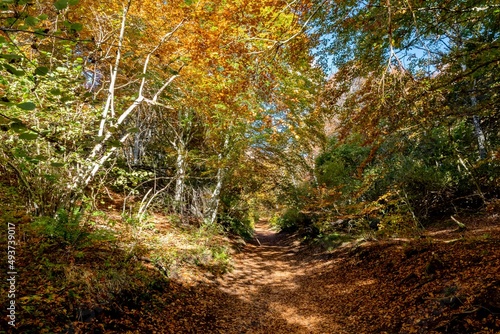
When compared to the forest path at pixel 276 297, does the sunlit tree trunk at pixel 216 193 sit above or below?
above

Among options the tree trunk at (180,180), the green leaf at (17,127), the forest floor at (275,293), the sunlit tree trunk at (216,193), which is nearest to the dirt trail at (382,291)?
the forest floor at (275,293)

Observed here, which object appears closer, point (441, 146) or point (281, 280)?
point (281, 280)

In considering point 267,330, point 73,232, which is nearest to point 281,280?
point 267,330

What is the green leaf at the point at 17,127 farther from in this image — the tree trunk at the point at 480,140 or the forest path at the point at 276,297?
the tree trunk at the point at 480,140

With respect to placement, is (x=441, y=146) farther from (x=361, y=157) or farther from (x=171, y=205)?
(x=171, y=205)

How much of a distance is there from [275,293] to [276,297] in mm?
343

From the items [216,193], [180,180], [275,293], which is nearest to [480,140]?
[275,293]

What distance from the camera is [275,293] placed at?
8203 mm

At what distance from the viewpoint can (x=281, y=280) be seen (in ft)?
31.3

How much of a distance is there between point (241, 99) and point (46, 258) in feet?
17.0

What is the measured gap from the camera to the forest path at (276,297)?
5.98 meters

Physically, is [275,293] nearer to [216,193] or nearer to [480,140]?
[216,193]

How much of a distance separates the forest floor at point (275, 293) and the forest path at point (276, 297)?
4 cm

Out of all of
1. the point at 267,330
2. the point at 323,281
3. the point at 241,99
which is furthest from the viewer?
the point at 323,281
